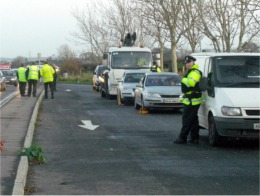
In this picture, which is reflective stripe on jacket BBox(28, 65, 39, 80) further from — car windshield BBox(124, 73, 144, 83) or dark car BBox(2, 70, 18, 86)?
dark car BBox(2, 70, 18, 86)

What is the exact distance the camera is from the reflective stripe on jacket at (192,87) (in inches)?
529

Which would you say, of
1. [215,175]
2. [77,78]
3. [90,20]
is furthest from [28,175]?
[77,78]

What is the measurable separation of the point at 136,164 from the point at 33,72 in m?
21.2

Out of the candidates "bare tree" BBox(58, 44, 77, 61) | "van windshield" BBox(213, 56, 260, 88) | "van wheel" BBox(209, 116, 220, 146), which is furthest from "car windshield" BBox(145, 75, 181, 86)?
"bare tree" BBox(58, 44, 77, 61)

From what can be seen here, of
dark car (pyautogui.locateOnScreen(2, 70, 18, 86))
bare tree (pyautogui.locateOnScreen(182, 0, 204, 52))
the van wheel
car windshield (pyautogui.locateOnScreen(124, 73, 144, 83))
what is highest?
bare tree (pyautogui.locateOnScreen(182, 0, 204, 52))

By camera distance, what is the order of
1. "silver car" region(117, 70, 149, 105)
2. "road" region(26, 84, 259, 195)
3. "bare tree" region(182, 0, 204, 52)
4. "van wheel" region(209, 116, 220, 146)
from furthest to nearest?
1. "bare tree" region(182, 0, 204, 52)
2. "silver car" region(117, 70, 149, 105)
3. "van wheel" region(209, 116, 220, 146)
4. "road" region(26, 84, 259, 195)

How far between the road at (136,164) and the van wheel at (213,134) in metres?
0.20

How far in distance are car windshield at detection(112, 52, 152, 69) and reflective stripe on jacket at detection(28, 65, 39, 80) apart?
12.3 ft

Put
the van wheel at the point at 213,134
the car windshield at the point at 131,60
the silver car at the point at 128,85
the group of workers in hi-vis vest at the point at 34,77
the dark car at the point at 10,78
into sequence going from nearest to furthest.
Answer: the van wheel at the point at 213,134, the silver car at the point at 128,85, the group of workers in hi-vis vest at the point at 34,77, the car windshield at the point at 131,60, the dark car at the point at 10,78

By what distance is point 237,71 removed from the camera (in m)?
13.4

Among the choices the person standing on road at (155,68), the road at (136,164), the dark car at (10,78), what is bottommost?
the dark car at (10,78)

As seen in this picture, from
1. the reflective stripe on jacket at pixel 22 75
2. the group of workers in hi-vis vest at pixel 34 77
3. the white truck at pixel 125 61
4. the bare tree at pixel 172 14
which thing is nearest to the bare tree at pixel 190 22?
the bare tree at pixel 172 14

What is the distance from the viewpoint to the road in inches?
355

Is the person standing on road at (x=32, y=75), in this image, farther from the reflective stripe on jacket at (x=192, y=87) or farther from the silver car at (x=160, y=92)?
the reflective stripe on jacket at (x=192, y=87)
